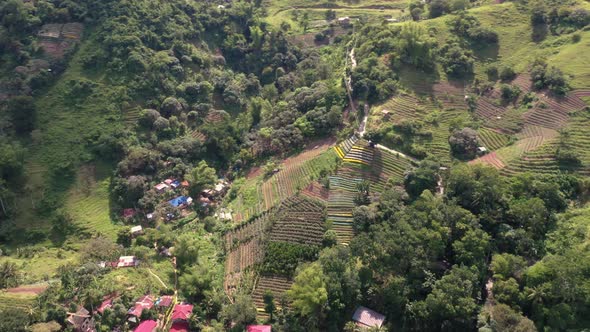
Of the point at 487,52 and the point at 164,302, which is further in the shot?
the point at 487,52

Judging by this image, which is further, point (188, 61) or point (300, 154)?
point (188, 61)

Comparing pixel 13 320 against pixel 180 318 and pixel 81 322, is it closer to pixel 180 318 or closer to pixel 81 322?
pixel 81 322

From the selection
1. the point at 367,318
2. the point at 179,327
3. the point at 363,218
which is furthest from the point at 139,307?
the point at 363,218

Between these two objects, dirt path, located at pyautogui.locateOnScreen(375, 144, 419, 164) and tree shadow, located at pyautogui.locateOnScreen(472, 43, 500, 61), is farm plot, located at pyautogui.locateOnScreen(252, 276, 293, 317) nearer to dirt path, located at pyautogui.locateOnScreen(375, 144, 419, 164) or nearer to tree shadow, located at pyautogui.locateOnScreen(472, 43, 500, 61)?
dirt path, located at pyautogui.locateOnScreen(375, 144, 419, 164)

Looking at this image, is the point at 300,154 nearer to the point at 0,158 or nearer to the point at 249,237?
the point at 249,237

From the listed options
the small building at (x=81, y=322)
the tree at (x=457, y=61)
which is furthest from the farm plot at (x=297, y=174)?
the tree at (x=457, y=61)

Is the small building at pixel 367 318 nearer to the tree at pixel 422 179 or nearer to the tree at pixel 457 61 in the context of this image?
the tree at pixel 422 179

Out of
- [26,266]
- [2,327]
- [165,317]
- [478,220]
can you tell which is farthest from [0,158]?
[478,220]
